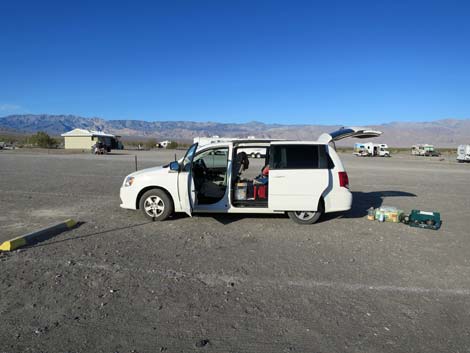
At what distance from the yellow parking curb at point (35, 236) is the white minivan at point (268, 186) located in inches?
53.3

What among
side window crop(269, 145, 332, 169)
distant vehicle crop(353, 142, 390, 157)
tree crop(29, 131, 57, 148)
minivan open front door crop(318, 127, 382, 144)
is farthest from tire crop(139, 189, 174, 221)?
tree crop(29, 131, 57, 148)

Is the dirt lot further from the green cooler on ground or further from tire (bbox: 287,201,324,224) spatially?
the green cooler on ground

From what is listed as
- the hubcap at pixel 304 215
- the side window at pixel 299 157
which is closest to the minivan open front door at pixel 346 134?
the side window at pixel 299 157

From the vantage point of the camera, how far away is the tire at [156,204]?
7344 millimetres

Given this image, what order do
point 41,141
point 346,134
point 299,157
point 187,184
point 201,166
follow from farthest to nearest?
point 41,141
point 201,166
point 346,134
point 299,157
point 187,184

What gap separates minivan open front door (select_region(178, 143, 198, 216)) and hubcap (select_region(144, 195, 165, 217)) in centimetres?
56

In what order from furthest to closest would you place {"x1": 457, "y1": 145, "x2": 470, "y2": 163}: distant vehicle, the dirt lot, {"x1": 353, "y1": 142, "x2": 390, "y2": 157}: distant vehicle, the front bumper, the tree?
the tree
{"x1": 353, "y1": 142, "x2": 390, "y2": 157}: distant vehicle
{"x1": 457, "y1": 145, "x2": 470, "y2": 163}: distant vehicle
the front bumper
the dirt lot

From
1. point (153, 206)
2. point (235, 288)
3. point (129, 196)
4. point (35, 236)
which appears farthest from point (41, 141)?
point (235, 288)

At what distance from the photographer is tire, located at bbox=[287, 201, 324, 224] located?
24.0ft

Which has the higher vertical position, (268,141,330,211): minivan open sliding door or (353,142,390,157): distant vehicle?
(353,142,390,157): distant vehicle

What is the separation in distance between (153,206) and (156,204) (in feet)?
0.28

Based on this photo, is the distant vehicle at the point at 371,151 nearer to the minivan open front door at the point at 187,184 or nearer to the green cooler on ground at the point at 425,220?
the green cooler on ground at the point at 425,220

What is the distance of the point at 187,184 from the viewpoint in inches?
270

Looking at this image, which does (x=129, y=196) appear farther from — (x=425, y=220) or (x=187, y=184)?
(x=425, y=220)
